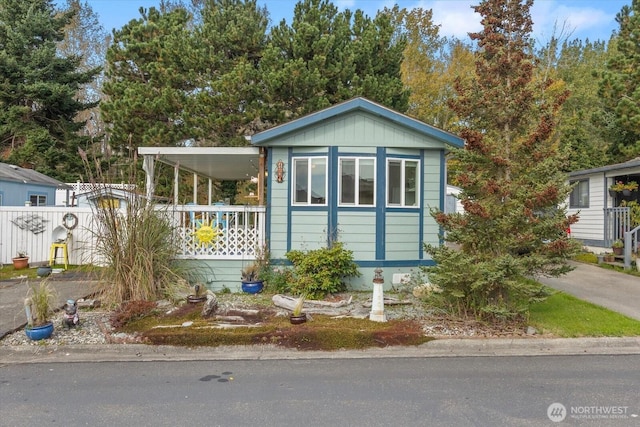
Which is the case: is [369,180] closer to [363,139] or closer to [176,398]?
[363,139]

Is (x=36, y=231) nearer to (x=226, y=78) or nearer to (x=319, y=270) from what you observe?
(x=226, y=78)

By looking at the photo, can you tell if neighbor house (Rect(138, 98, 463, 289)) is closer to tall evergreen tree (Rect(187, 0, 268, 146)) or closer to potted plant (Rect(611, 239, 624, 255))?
potted plant (Rect(611, 239, 624, 255))

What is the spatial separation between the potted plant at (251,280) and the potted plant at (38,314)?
3.25 meters

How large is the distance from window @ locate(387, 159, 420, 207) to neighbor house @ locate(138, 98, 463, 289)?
20 millimetres

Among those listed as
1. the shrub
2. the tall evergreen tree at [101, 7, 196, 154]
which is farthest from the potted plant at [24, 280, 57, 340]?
the tall evergreen tree at [101, 7, 196, 154]

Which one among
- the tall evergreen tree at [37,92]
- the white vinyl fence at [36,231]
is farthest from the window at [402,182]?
the tall evergreen tree at [37,92]

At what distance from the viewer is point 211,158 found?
9.65 meters

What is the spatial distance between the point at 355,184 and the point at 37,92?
1979 centimetres

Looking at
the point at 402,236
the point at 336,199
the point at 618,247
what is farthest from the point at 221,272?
the point at 618,247

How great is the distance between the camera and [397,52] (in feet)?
55.2

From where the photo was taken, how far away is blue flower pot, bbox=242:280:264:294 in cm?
788

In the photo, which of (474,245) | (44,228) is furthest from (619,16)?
(44,228)

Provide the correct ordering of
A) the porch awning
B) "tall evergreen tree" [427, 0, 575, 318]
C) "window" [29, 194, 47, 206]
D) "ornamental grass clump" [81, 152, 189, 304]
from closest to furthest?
"tall evergreen tree" [427, 0, 575, 318] → "ornamental grass clump" [81, 152, 189, 304] → the porch awning → "window" [29, 194, 47, 206]

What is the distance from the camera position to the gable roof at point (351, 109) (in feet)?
26.7
